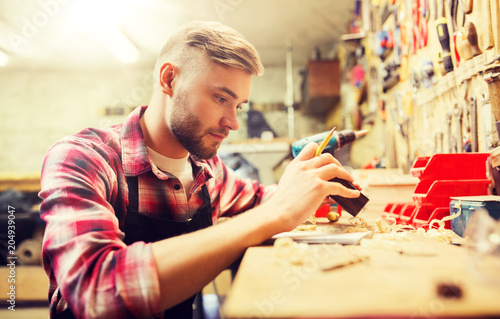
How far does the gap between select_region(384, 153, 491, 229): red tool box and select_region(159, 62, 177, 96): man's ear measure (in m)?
0.95

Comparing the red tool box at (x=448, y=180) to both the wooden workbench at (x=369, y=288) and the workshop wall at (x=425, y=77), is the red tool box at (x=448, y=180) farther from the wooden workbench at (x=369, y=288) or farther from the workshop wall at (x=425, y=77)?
the wooden workbench at (x=369, y=288)

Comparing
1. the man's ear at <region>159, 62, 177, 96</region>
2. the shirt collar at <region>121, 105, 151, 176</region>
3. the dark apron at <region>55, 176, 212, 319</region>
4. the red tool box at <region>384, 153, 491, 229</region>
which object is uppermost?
the man's ear at <region>159, 62, 177, 96</region>

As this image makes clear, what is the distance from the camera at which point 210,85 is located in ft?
3.85

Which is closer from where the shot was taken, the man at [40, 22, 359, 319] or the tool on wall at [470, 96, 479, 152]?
the man at [40, 22, 359, 319]

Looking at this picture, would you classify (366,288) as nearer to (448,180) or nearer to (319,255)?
(319,255)

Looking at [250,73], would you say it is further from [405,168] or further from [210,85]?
[405,168]

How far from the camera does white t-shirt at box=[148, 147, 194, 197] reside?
4.21 feet

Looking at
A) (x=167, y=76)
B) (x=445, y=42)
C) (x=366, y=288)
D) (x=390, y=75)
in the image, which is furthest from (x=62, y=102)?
(x=366, y=288)

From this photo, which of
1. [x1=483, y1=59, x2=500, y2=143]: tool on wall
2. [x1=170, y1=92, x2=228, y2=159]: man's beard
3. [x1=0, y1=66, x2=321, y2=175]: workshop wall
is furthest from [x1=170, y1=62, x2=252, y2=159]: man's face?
[x1=0, y1=66, x2=321, y2=175]: workshop wall

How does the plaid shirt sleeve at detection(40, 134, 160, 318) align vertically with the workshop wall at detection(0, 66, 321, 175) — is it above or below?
below

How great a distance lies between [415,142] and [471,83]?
74 cm

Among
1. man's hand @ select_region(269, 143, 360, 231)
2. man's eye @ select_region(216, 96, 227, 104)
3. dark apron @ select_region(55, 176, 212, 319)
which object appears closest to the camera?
man's hand @ select_region(269, 143, 360, 231)

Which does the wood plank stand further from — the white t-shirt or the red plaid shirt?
the white t-shirt

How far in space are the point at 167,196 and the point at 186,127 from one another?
0.83 ft
